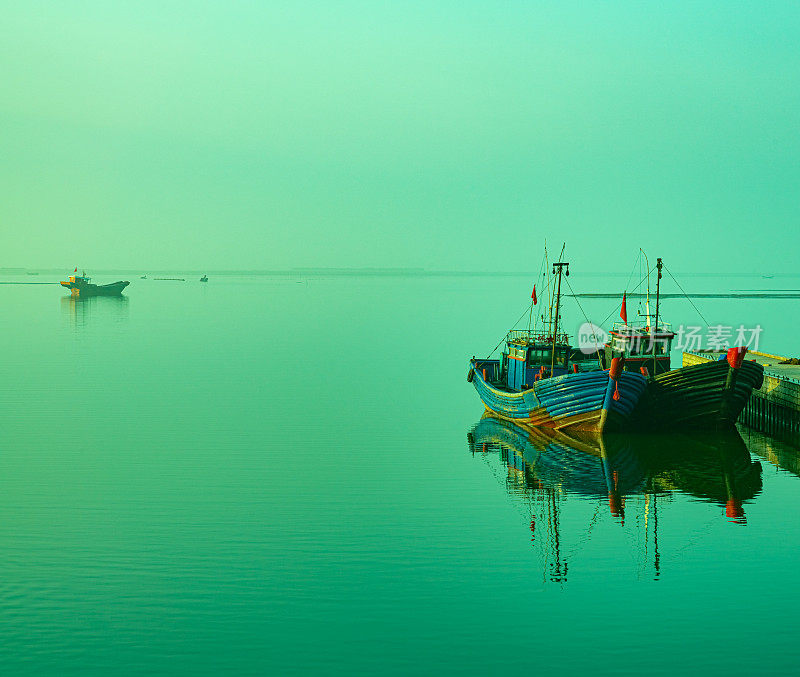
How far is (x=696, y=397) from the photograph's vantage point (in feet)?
121

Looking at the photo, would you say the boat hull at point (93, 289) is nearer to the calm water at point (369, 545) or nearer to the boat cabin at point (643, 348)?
the calm water at point (369, 545)

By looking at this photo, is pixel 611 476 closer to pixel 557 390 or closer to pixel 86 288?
pixel 557 390

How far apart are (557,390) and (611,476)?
24.9 ft

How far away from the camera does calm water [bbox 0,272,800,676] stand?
15578mm

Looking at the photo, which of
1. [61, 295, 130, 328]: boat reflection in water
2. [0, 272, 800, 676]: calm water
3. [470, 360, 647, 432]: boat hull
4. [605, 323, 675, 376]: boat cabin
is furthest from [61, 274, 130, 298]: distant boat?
[470, 360, 647, 432]: boat hull

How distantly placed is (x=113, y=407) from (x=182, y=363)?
20.1 metres

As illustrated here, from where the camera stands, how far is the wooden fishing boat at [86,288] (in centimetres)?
17100

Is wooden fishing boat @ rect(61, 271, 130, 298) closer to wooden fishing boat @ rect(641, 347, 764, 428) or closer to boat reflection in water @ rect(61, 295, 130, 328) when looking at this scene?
boat reflection in water @ rect(61, 295, 130, 328)

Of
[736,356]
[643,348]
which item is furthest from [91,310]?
[736,356]

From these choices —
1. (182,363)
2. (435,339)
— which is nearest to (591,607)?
(182,363)

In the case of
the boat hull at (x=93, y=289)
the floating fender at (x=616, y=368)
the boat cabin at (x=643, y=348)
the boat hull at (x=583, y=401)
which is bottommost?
the boat hull at (x=583, y=401)

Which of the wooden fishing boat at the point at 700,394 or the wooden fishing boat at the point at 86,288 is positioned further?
the wooden fishing boat at the point at 86,288

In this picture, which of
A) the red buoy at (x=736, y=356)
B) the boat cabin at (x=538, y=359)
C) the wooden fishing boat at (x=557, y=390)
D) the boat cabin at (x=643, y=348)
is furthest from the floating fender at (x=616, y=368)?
the boat cabin at (x=538, y=359)

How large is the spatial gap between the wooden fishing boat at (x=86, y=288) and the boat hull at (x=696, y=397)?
149091 mm
